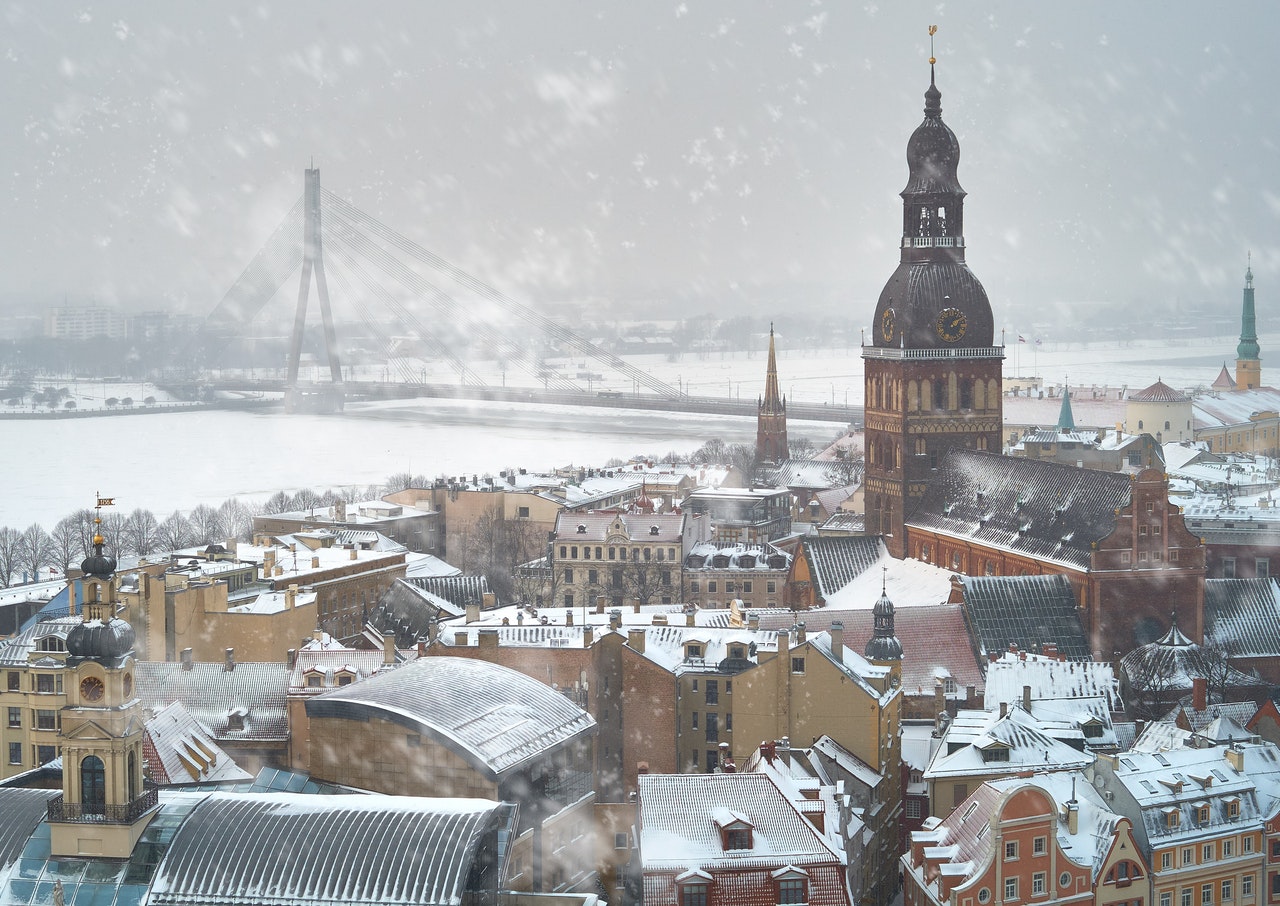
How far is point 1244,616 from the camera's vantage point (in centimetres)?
3850

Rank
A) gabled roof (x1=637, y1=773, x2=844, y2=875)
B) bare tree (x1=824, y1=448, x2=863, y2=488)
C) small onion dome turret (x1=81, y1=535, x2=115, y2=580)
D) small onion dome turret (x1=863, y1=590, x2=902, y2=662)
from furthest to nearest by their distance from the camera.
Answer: bare tree (x1=824, y1=448, x2=863, y2=488) < small onion dome turret (x1=863, y1=590, x2=902, y2=662) < gabled roof (x1=637, y1=773, x2=844, y2=875) < small onion dome turret (x1=81, y1=535, x2=115, y2=580)

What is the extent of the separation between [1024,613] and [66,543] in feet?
105

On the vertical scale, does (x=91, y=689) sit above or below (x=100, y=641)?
below

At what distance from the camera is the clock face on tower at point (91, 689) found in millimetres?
21625

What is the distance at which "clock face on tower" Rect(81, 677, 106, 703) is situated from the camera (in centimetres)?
2162

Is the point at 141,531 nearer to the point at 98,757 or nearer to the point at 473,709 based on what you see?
the point at 473,709

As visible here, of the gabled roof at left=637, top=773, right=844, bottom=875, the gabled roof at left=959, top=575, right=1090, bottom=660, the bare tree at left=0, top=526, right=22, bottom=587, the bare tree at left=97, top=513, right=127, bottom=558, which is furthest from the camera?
the bare tree at left=97, top=513, right=127, bottom=558

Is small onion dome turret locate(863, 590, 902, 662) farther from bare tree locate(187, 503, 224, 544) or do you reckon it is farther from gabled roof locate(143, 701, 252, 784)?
bare tree locate(187, 503, 224, 544)

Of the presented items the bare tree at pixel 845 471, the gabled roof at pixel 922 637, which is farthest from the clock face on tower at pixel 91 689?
the bare tree at pixel 845 471

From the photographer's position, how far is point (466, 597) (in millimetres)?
48406

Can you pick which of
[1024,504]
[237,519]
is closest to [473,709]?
[1024,504]

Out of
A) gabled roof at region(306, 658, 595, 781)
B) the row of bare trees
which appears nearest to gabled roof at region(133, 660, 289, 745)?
gabled roof at region(306, 658, 595, 781)

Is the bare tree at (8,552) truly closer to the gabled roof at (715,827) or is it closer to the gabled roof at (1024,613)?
the gabled roof at (1024,613)

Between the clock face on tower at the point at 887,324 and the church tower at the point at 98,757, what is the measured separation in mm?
25942
